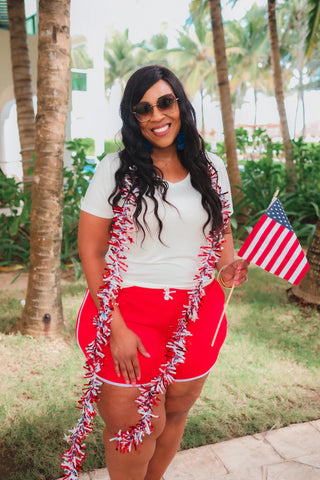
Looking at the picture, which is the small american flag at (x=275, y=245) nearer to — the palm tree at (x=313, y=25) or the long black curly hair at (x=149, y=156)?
the long black curly hair at (x=149, y=156)

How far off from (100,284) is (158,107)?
2.27 feet

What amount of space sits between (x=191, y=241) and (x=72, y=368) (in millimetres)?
2014

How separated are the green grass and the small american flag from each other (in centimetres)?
133

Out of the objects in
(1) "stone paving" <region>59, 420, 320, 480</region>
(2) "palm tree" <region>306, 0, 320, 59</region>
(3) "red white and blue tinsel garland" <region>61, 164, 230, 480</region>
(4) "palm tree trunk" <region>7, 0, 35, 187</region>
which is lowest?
(1) "stone paving" <region>59, 420, 320, 480</region>

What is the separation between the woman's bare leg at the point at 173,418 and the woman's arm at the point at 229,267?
411mm

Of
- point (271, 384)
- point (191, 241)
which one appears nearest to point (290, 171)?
point (271, 384)

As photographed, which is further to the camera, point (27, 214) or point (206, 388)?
point (27, 214)

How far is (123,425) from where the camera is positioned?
164 cm

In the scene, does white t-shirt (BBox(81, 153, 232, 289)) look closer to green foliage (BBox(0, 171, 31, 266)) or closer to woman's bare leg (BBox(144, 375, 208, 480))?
woman's bare leg (BBox(144, 375, 208, 480))

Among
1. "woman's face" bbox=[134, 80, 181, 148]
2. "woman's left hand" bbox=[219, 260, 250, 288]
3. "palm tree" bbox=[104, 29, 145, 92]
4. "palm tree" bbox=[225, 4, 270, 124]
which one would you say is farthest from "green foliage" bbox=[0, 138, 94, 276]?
"palm tree" bbox=[104, 29, 145, 92]

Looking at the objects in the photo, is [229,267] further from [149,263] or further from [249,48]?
[249,48]

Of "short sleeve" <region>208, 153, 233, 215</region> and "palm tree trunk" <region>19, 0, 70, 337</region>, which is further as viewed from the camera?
"palm tree trunk" <region>19, 0, 70, 337</region>

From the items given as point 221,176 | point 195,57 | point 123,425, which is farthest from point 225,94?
point 195,57

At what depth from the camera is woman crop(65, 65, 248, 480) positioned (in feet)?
5.32
